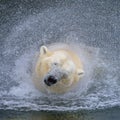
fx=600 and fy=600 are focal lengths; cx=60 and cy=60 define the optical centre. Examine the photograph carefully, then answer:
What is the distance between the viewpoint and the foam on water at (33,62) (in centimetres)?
886

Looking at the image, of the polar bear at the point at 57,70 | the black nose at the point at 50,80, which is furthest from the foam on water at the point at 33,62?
the black nose at the point at 50,80

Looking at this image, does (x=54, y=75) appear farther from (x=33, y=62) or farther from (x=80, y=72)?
(x=33, y=62)

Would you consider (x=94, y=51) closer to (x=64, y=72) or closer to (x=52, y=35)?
(x=52, y=35)

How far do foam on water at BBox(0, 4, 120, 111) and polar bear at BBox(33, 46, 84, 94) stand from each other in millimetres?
289

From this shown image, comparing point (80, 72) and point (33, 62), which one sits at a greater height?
point (33, 62)

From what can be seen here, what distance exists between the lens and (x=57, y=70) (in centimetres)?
779

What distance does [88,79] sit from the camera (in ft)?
29.4

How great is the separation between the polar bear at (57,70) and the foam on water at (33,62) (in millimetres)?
289

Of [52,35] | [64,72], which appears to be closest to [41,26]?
[52,35]

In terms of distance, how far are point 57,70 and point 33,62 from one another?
3.63ft

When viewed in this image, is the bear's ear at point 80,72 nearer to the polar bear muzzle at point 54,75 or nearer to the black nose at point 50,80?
the polar bear muzzle at point 54,75

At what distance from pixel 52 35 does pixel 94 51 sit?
758 millimetres

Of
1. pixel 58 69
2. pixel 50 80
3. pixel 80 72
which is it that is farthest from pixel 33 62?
pixel 50 80

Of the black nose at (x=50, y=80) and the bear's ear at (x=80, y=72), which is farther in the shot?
the bear's ear at (x=80, y=72)
